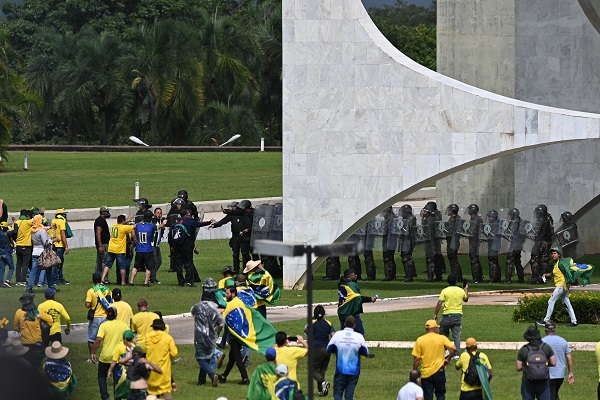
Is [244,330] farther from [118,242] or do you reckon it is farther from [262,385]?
[118,242]

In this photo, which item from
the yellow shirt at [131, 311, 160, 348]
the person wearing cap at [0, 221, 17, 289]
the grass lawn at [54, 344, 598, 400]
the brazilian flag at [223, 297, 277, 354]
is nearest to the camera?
the yellow shirt at [131, 311, 160, 348]

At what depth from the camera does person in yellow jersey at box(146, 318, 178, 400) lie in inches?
538

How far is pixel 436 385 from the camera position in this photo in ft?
47.2

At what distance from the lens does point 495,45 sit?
35469mm

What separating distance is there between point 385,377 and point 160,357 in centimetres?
399

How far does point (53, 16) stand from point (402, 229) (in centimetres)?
4241

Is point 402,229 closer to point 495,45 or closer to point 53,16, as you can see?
point 495,45

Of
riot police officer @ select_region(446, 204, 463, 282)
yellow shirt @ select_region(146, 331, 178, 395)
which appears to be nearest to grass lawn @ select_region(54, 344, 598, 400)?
yellow shirt @ select_region(146, 331, 178, 395)

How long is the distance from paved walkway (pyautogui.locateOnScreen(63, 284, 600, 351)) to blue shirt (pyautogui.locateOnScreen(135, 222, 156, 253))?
3.14 metres

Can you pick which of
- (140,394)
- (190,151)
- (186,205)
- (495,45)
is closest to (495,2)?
(495,45)

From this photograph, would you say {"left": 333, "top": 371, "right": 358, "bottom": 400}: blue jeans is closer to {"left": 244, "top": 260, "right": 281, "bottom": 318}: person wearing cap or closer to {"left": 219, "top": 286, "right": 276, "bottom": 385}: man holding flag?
{"left": 219, "top": 286, "right": 276, "bottom": 385}: man holding flag

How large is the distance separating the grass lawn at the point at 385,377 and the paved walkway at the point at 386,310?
0.94 feet

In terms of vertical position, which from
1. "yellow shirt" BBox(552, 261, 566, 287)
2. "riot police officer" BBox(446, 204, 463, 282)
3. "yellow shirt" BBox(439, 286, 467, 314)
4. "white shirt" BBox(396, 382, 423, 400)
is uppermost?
"riot police officer" BBox(446, 204, 463, 282)

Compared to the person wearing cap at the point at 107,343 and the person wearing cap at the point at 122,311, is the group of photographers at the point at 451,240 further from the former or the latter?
the person wearing cap at the point at 107,343
